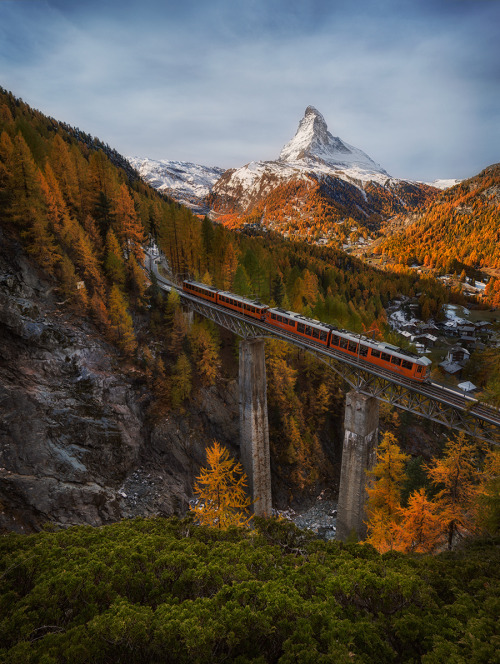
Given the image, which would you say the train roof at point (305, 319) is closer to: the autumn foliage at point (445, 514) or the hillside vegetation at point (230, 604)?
the autumn foliage at point (445, 514)

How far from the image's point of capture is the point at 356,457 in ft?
82.3

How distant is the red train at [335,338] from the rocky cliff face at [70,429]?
12.1 m

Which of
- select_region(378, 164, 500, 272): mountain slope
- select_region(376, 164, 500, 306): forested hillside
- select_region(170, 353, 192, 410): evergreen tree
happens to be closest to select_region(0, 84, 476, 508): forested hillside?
select_region(170, 353, 192, 410): evergreen tree

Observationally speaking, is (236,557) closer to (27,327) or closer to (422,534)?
(422,534)

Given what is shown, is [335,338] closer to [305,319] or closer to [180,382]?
[305,319]

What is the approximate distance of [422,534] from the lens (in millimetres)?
16312

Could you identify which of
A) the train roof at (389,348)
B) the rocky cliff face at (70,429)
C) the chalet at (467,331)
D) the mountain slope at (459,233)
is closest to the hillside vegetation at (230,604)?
the rocky cliff face at (70,429)

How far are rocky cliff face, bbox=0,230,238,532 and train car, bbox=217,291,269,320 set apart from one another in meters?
11.6

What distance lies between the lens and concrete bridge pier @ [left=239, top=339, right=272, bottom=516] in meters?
30.5

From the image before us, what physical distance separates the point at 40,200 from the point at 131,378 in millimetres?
18207

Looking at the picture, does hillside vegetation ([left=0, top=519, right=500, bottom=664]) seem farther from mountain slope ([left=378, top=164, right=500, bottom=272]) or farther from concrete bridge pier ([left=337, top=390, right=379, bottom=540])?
mountain slope ([left=378, top=164, right=500, bottom=272])

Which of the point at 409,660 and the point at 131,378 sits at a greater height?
the point at 409,660

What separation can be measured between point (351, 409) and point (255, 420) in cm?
1021

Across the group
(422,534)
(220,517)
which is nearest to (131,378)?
(220,517)
